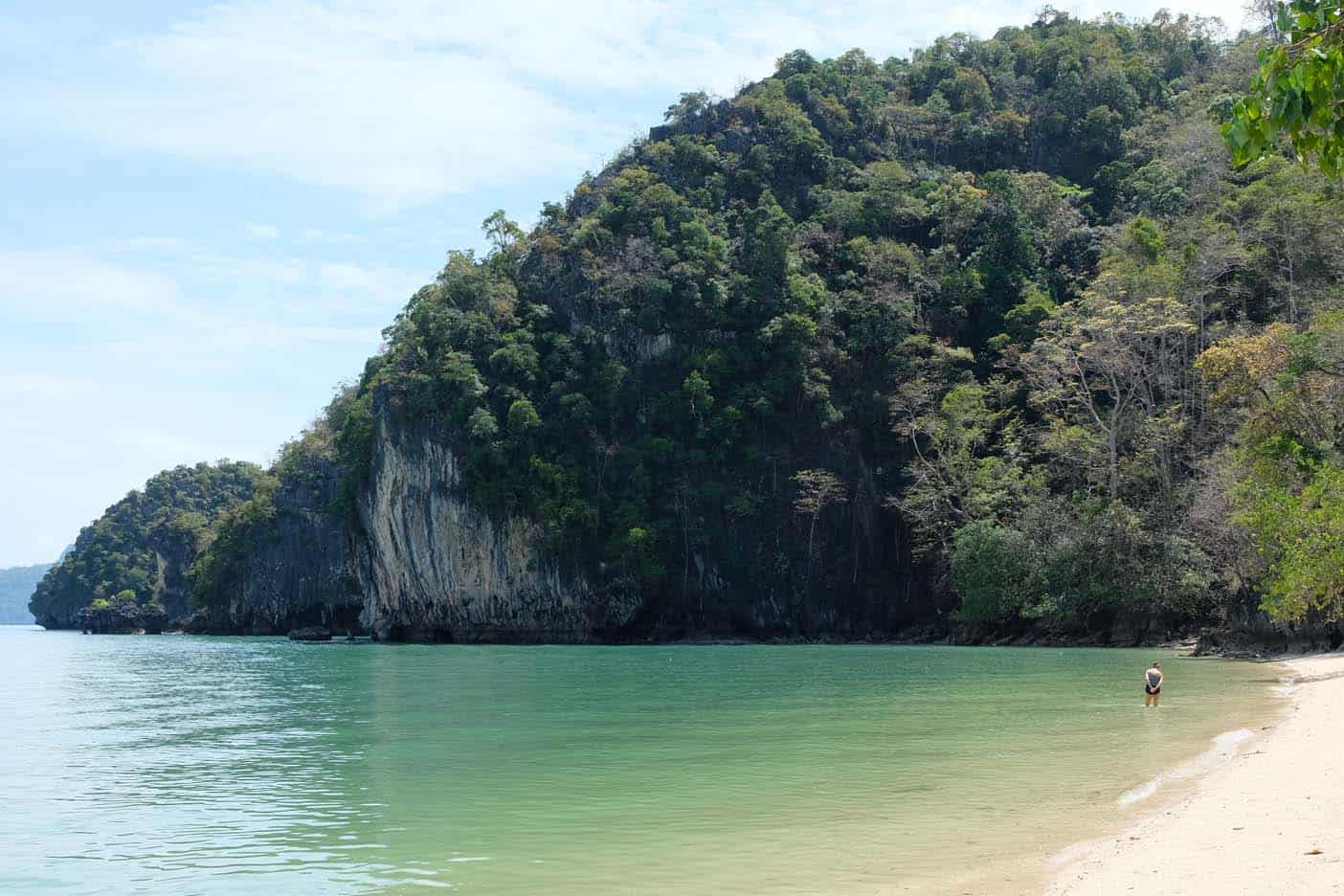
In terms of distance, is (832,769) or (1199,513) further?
(1199,513)

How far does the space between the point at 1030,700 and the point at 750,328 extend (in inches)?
1319

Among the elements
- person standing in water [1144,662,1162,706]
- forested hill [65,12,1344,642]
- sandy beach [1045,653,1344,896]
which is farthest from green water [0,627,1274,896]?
forested hill [65,12,1344,642]

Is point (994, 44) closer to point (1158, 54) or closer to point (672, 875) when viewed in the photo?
point (1158, 54)

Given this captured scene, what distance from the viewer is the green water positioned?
8188 mm

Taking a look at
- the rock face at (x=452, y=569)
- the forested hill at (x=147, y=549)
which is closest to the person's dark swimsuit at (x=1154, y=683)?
the rock face at (x=452, y=569)

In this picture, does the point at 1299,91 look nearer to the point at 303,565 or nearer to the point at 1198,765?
the point at 1198,765

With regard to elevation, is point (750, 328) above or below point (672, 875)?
above

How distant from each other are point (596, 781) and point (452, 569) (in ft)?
133

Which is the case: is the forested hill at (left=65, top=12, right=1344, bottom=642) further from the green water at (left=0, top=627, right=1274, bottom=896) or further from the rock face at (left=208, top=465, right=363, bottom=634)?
the green water at (left=0, top=627, right=1274, bottom=896)

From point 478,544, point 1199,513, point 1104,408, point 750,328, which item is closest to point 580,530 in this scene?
point 478,544

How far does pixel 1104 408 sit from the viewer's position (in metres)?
41.3

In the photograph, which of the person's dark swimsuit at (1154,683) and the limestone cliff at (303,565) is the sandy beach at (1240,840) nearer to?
the person's dark swimsuit at (1154,683)

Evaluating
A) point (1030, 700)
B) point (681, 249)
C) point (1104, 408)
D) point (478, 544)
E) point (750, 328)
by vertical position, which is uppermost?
point (681, 249)

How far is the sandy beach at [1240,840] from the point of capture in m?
6.28
